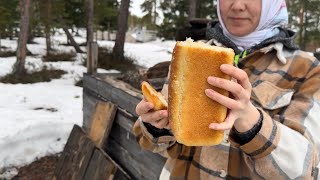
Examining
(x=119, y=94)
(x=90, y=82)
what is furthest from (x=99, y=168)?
(x=90, y=82)

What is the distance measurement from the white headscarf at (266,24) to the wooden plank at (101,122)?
3076 mm

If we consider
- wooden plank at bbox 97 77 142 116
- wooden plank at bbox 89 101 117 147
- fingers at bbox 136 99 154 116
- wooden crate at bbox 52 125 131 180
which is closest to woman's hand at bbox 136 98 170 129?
fingers at bbox 136 99 154 116

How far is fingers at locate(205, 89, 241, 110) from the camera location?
1.08m

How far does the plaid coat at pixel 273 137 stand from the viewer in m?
1.29

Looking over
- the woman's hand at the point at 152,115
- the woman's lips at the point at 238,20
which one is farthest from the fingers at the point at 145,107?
the woman's lips at the point at 238,20

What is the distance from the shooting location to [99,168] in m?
4.19

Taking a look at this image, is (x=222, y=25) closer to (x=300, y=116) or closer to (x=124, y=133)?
(x=300, y=116)

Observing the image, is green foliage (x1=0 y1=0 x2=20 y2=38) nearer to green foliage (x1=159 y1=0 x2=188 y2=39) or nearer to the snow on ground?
the snow on ground

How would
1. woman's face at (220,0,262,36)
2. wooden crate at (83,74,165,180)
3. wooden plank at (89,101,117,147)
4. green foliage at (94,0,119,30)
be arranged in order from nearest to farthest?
1. woman's face at (220,0,262,36)
2. wooden crate at (83,74,165,180)
3. wooden plank at (89,101,117,147)
4. green foliage at (94,0,119,30)

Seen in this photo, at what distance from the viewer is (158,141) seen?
1.59m

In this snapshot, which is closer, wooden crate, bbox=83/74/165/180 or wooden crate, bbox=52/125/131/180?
wooden crate, bbox=83/74/165/180

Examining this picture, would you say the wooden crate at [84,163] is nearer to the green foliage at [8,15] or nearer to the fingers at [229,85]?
the fingers at [229,85]

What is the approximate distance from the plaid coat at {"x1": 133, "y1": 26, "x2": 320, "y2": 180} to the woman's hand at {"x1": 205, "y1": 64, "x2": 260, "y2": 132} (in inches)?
5.9

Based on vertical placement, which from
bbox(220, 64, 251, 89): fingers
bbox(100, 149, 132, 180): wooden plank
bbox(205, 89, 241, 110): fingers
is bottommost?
bbox(100, 149, 132, 180): wooden plank
